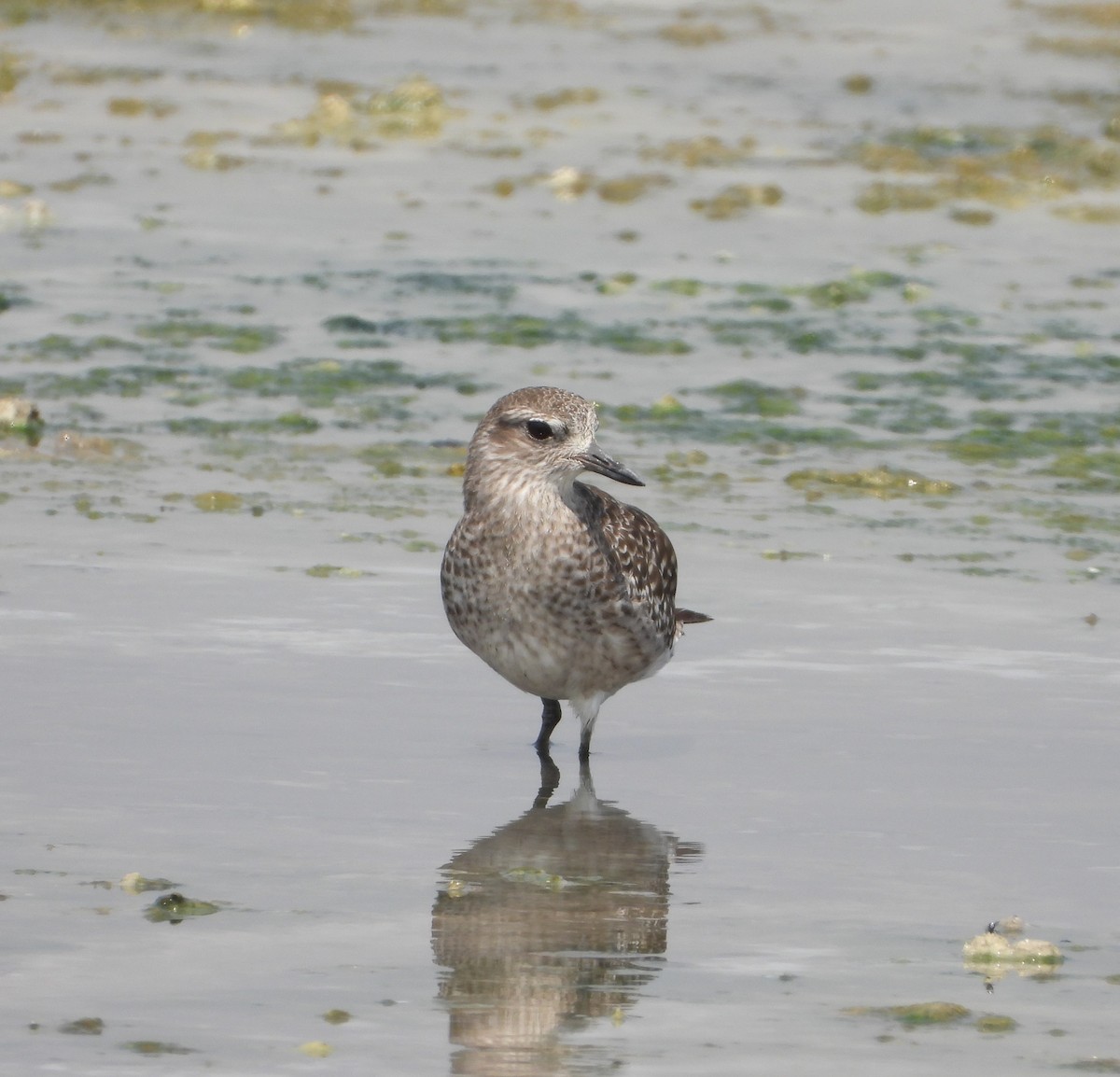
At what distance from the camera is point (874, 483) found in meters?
12.2

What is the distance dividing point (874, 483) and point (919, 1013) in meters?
6.45

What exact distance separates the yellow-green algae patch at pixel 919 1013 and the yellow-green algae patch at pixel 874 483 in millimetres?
6211

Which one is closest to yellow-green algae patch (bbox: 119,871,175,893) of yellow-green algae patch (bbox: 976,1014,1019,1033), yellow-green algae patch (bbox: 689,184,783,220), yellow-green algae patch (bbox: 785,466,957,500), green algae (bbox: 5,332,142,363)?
yellow-green algae patch (bbox: 976,1014,1019,1033)

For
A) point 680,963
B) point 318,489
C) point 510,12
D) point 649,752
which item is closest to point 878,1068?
point 680,963

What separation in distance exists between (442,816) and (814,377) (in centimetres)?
734

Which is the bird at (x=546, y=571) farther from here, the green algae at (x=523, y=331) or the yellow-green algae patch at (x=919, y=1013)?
the green algae at (x=523, y=331)

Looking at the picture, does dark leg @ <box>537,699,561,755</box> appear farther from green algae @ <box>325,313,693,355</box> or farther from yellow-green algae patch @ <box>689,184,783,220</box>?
yellow-green algae patch @ <box>689,184,783,220</box>

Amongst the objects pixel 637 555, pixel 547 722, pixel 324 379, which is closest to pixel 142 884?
pixel 547 722

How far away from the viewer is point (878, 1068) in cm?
561

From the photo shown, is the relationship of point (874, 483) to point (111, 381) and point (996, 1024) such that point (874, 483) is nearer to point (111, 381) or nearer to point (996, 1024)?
point (111, 381)

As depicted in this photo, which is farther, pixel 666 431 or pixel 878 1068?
pixel 666 431

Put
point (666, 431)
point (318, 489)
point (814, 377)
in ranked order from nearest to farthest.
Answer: point (318, 489), point (666, 431), point (814, 377)

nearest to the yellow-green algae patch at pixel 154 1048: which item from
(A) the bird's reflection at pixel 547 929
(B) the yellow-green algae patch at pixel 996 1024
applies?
(A) the bird's reflection at pixel 547 929

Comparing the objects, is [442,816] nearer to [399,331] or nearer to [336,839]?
[336,839]
